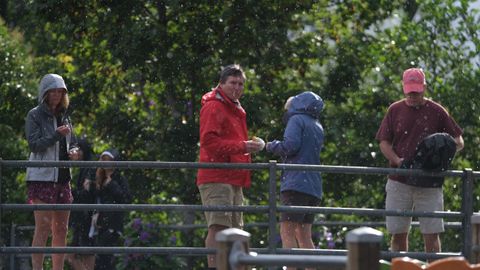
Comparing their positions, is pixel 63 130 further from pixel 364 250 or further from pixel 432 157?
pixel 364 250

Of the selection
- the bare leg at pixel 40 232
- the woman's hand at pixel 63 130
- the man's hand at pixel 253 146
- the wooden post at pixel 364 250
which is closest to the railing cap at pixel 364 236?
the wooden post at pixel 364 250

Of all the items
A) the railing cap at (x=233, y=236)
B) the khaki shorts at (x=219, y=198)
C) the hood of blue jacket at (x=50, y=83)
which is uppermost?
the hood of blue jacket at (x=50, y=83)

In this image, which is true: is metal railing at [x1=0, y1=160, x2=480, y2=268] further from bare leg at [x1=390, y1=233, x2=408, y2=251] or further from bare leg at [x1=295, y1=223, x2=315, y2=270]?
bare leg at [x1=390, y1=233, x2=408, y2=251]

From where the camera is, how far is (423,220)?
38.4ft

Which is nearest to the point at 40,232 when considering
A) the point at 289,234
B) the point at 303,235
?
the point at 289,234

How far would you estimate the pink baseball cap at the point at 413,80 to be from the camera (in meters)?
11.3

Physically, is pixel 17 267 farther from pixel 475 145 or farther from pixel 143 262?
pixel 475 145

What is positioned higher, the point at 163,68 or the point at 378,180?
the point at 163,68

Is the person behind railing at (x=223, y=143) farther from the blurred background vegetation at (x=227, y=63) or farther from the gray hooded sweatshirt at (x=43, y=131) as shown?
the blurred background vegetation at (x=227, y=63)

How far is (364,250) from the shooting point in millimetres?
6164

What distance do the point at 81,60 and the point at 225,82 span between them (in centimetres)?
798

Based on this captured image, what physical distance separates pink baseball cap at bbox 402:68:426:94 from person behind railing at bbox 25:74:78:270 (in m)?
2.59

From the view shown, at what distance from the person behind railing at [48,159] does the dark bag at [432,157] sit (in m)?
2.60

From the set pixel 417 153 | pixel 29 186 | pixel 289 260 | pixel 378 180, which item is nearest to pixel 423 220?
pixel 417 153
